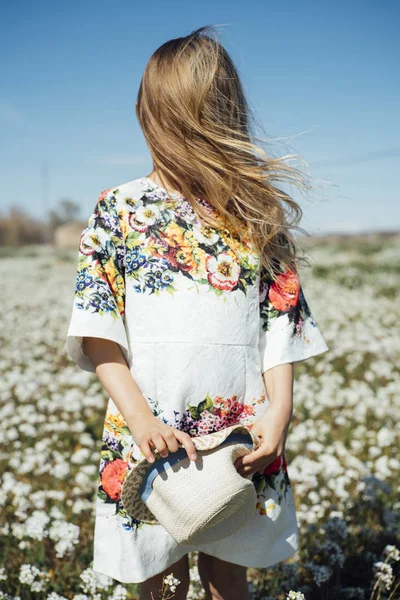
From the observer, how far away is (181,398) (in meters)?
1.91

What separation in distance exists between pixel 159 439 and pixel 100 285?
→ 0.52 meters

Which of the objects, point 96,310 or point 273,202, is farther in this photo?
point 273,202

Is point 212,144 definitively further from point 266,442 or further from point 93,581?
point 93,581

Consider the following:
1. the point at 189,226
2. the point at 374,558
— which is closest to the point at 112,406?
the point at 189,226

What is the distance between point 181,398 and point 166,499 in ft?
1.02

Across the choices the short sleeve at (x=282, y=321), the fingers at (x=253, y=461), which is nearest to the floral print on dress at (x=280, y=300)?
the short sleeve at (x=282, y=321)

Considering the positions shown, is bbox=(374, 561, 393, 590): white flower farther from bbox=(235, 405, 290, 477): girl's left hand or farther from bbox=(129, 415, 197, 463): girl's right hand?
bbox=(129, 415, 197, 463): girl's right hand

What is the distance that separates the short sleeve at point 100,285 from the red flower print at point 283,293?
55 cm

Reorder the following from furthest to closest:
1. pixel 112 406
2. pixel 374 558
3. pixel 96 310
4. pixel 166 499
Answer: pixel 374 558, pixel 112 406, pixel 96 310, pixel 166 499

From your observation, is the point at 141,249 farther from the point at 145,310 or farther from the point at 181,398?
the point at 181,398

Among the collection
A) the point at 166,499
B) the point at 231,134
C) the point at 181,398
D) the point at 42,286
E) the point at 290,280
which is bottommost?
the point at 42,286

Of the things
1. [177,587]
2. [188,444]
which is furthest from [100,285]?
[177,587]

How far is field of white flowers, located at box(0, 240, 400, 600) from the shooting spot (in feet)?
9.18

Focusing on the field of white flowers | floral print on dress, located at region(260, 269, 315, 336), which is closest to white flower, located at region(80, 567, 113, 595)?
the field of white flowers
